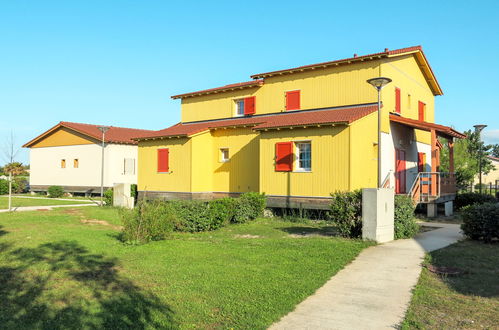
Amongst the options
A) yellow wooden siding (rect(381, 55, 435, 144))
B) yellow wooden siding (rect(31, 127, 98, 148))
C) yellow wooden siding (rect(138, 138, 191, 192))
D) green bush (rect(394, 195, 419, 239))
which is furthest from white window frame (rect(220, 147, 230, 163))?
yellow wooden siding (rect(31, 127, 98, 148))

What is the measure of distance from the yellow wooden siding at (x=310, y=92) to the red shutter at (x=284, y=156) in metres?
3.78

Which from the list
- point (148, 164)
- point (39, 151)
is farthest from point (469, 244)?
point (39, 151)

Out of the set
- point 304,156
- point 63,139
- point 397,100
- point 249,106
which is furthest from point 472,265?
point 63,139

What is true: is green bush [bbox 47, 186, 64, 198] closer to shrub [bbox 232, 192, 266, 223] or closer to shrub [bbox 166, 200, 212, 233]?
shrub [bbox 232, 192, 266, 223]

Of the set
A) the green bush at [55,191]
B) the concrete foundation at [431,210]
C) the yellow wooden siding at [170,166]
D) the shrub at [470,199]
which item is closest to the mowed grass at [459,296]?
the concrete foundation at [431,210]

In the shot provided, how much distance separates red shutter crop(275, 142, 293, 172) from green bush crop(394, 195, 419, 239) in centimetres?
585

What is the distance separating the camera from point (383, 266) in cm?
817

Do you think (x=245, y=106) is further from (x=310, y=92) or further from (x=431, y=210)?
(x=431, y=210)

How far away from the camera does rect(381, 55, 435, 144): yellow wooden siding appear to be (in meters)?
18.5

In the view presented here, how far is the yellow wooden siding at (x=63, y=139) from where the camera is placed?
1195 inches

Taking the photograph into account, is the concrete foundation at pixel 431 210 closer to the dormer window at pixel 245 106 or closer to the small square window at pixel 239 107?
the dormer window at pixel 245 106

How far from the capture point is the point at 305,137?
55.1 ft

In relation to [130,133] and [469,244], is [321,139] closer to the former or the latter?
[469,244]

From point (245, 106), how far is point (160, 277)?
53.5ft
